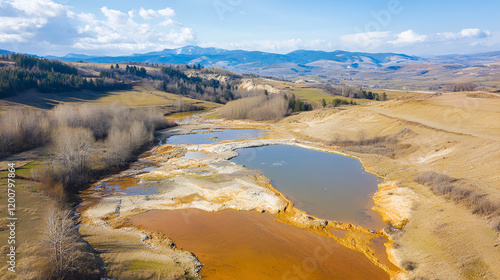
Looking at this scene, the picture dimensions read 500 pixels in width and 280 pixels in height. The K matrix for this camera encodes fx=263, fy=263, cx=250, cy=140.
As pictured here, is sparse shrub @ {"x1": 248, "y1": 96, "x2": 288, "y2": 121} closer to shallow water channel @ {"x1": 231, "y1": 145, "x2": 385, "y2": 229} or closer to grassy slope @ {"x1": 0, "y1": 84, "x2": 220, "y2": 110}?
grassy slope @ {"x1": 0, "y1": 84, "x2": 220, "y2": 110}

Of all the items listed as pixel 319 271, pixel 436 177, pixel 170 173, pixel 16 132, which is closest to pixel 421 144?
pixel 436 177

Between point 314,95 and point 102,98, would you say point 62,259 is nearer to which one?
point 102,98

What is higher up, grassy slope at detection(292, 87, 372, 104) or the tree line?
the tree line

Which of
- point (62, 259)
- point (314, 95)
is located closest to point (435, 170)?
point (62, 259)

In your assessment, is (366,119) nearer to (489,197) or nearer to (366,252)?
(489,197)

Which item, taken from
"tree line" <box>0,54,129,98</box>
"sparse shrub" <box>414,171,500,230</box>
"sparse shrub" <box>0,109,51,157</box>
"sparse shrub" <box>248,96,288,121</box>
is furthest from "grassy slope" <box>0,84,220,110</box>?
"sparse shrub" <box>414,171,500,230</box>

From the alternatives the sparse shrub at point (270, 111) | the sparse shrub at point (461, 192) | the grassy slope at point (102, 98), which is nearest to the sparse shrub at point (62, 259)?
the sparse shrub at point (461, 192)

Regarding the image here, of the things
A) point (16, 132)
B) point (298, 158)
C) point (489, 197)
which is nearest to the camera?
point (489, 197)
